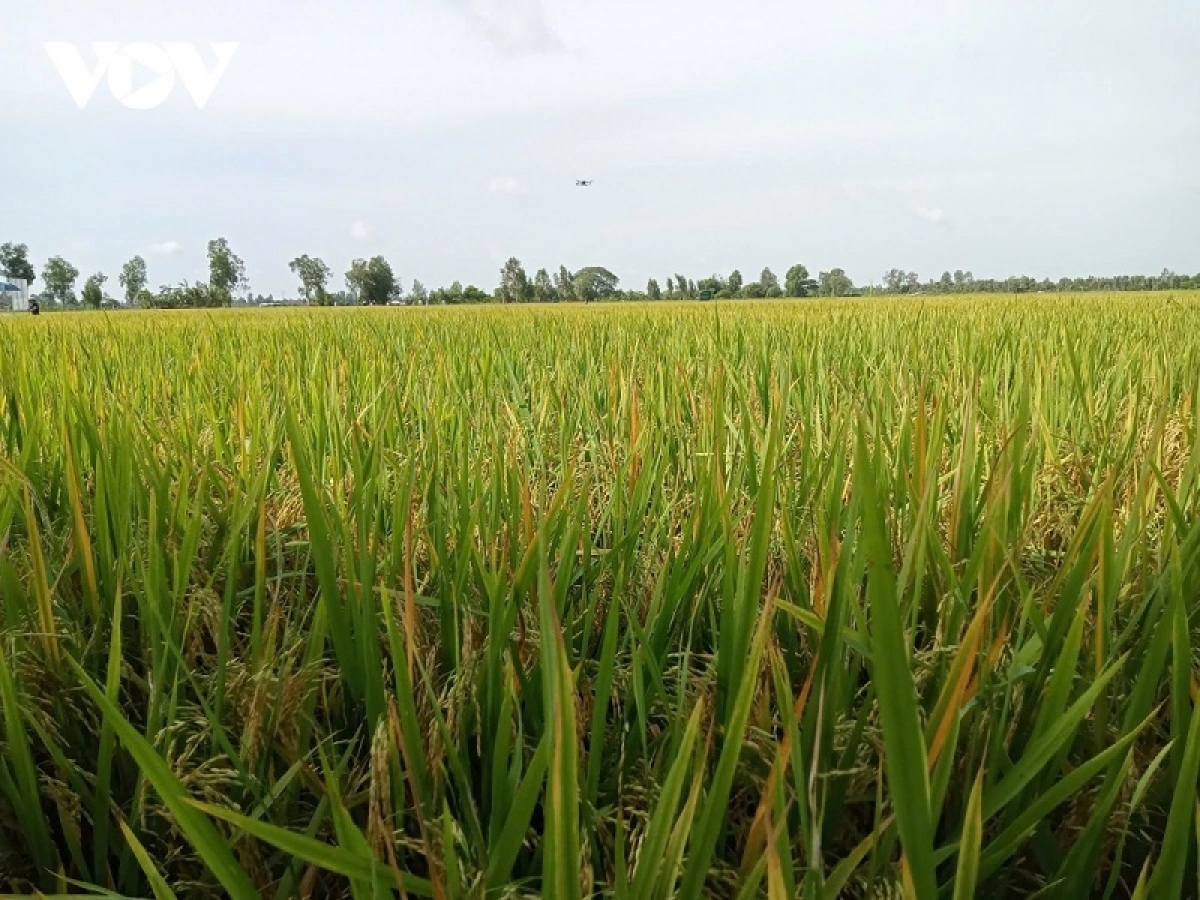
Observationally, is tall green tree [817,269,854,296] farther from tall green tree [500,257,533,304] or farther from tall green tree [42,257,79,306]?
tall green tree [42,257,79,306]

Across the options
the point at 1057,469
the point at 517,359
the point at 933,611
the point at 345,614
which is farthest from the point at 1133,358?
the point at 345,614

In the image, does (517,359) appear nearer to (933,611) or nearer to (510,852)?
(933,611)

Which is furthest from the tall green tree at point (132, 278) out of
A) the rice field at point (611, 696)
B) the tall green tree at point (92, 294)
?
the rice field at point (611, 696)

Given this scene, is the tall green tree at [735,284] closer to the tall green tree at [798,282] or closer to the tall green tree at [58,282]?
the tall green tree at [798,282]

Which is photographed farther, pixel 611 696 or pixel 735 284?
pixel 735 284

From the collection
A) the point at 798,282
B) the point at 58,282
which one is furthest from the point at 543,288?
the point at 58,282

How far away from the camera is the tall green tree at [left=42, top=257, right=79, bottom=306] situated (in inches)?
2394

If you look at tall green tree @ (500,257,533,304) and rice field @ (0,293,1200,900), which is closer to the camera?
rice field @ (0,293,1200,900)

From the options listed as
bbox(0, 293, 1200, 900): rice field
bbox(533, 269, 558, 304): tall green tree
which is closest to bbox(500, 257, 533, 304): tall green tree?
bbox(533, 269, 558, 304): tall green tree

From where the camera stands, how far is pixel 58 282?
61.3 metres

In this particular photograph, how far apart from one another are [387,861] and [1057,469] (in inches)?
36.6

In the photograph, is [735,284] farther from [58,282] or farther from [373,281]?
[58,282]

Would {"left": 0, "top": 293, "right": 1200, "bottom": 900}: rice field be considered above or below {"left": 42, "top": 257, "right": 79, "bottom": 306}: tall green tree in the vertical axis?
below

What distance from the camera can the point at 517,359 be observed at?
2404 millimetres
